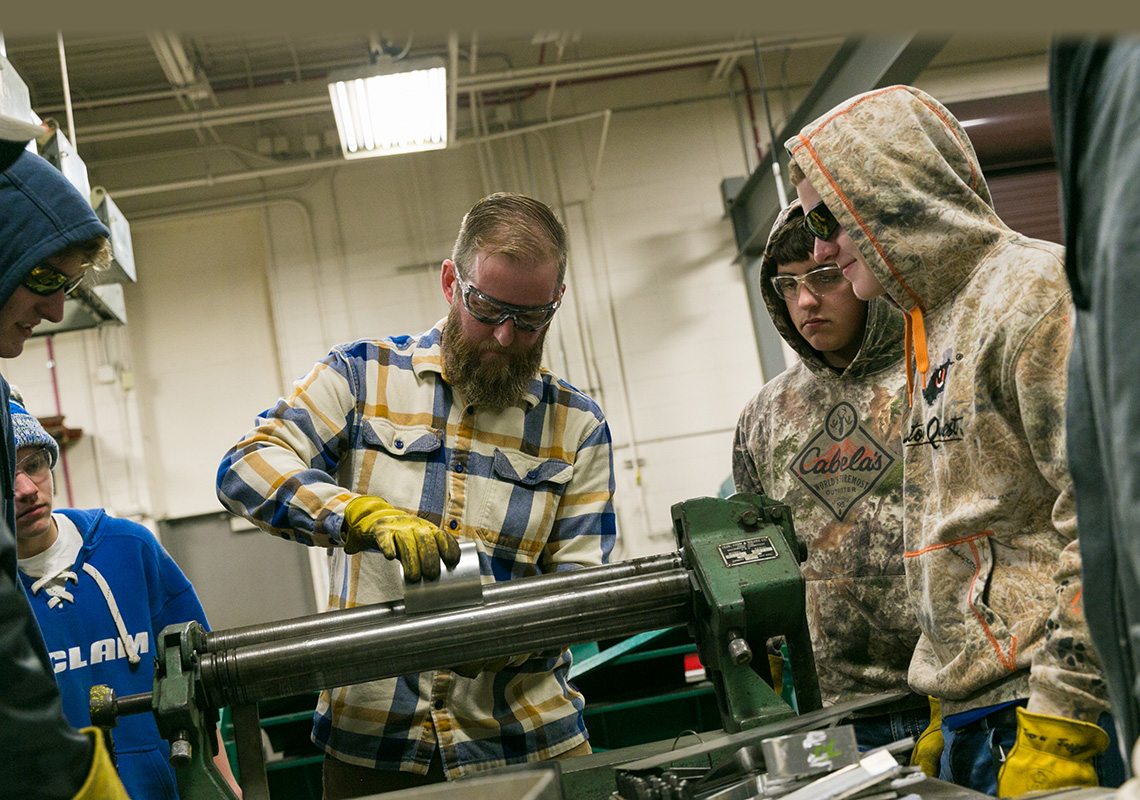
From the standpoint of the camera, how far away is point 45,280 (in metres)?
1.33

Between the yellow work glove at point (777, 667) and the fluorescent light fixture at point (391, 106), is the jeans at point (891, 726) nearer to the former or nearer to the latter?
the yellow work glove at point (777, 667)

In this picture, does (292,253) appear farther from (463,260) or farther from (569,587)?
(569,587)

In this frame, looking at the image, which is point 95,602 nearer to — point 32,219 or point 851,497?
point 32,219

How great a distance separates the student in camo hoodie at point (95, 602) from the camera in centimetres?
191

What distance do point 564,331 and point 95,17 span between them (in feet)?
17.7

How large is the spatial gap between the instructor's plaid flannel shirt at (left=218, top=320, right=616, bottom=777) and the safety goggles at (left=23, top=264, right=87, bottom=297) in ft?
1.25

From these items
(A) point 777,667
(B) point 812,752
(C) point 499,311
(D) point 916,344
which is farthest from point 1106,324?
(A) point 777,667

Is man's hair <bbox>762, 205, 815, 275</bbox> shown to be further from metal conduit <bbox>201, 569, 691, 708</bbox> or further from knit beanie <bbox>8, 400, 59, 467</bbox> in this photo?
knit beanie <bbox>8, 400, 59, 467</bbox>

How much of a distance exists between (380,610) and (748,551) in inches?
21.9

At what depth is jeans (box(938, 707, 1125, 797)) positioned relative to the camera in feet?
3.76

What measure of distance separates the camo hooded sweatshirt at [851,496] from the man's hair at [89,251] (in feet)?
4.30

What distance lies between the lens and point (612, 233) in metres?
5.75

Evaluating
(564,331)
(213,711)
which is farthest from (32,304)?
(564,331)

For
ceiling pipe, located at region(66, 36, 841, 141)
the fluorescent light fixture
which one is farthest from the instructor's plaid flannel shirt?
ceiling pipe, located at region(66, 36, 841, 141)
